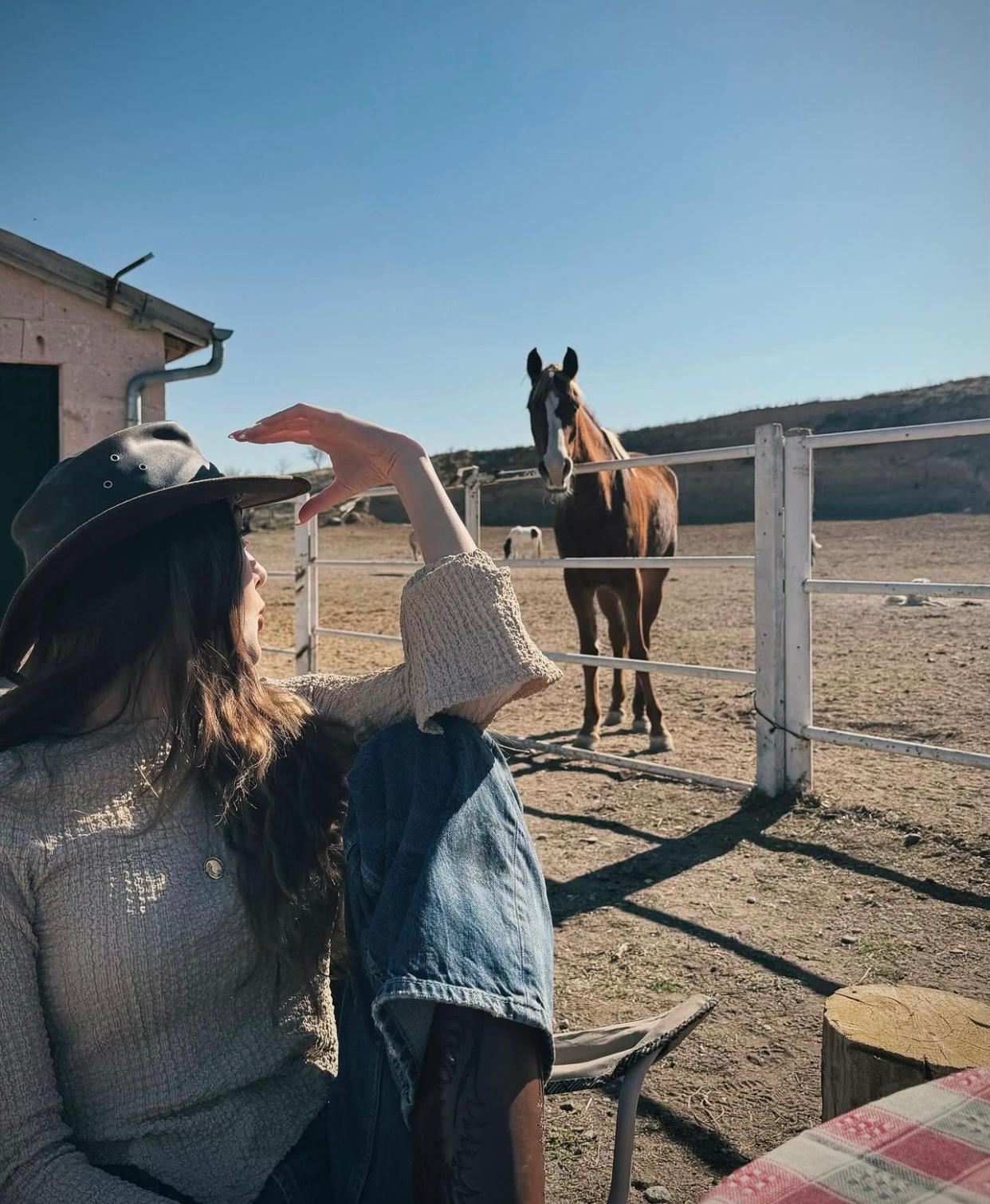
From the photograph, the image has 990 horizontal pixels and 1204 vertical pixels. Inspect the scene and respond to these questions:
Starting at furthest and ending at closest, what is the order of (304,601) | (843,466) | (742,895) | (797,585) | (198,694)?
(843,466)
(304,601)
(797,585)
(742,895)
(198,694)

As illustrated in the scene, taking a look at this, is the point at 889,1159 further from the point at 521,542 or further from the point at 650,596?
the point at 521,542

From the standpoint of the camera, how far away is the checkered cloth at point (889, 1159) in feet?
2.41

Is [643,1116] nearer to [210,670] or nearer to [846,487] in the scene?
[210,670]

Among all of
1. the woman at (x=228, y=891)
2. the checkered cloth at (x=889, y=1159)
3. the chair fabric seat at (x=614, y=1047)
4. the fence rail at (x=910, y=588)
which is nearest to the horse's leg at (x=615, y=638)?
the fence rail at (x=910, y=588)

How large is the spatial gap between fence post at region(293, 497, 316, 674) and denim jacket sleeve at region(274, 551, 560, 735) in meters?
5.62

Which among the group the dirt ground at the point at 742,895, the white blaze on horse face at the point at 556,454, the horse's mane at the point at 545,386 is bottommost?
the dirt ground at the point at 742,895

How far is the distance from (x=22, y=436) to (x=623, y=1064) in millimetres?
5728

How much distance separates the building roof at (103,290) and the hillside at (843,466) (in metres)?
14.0

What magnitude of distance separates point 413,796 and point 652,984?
5.80 feet

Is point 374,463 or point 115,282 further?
point 115,282

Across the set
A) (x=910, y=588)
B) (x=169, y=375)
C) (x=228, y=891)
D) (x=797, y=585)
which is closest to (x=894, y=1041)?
(x=228, y=891)

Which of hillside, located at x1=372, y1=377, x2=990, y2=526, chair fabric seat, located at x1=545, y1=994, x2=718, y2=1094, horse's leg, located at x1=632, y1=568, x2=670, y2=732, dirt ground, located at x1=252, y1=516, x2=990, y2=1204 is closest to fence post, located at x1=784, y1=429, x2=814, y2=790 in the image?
dirt ground, located at x1=252, y1=516, x2=990, y2=1204

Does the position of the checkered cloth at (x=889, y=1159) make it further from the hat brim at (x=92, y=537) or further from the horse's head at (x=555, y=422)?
the horse's head at (x=555, y=422)

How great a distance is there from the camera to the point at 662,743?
5.22m
